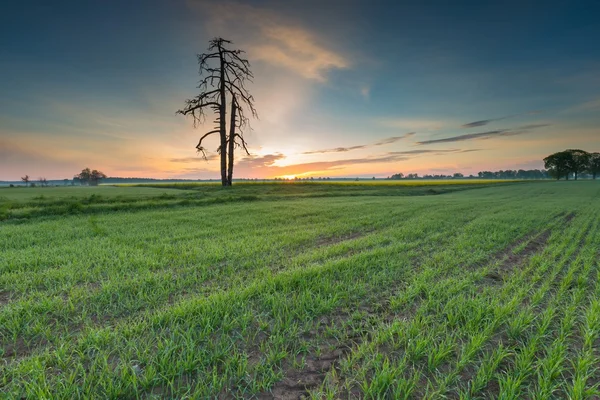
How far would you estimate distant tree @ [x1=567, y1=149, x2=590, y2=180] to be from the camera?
330 ft

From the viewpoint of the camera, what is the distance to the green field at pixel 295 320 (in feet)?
7.83

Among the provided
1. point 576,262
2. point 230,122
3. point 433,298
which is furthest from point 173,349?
point 230,122

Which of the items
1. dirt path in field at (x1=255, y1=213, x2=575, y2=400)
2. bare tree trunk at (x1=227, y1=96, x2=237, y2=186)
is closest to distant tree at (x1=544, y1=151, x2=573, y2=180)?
bare tree trunk at (x1=227, y1=96, x2=237, y2=186)

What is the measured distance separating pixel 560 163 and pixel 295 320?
474 ft

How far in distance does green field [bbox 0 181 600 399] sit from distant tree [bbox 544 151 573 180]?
13584 cm

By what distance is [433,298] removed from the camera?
160 inches

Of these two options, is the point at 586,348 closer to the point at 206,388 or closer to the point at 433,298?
the point at 433,298

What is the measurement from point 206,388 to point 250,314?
3.91ft

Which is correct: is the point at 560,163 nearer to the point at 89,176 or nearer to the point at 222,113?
the point at 222,113

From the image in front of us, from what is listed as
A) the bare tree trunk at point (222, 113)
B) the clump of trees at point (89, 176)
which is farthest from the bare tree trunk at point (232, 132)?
the clump of trees at point (89, 176)

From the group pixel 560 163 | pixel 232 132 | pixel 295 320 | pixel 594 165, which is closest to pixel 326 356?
pixel 295 320

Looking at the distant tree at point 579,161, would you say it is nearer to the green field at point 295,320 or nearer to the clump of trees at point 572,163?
the clump of trees at point 572,163

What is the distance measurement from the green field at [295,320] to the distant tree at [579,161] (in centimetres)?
13899

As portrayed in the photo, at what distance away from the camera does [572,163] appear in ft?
330
